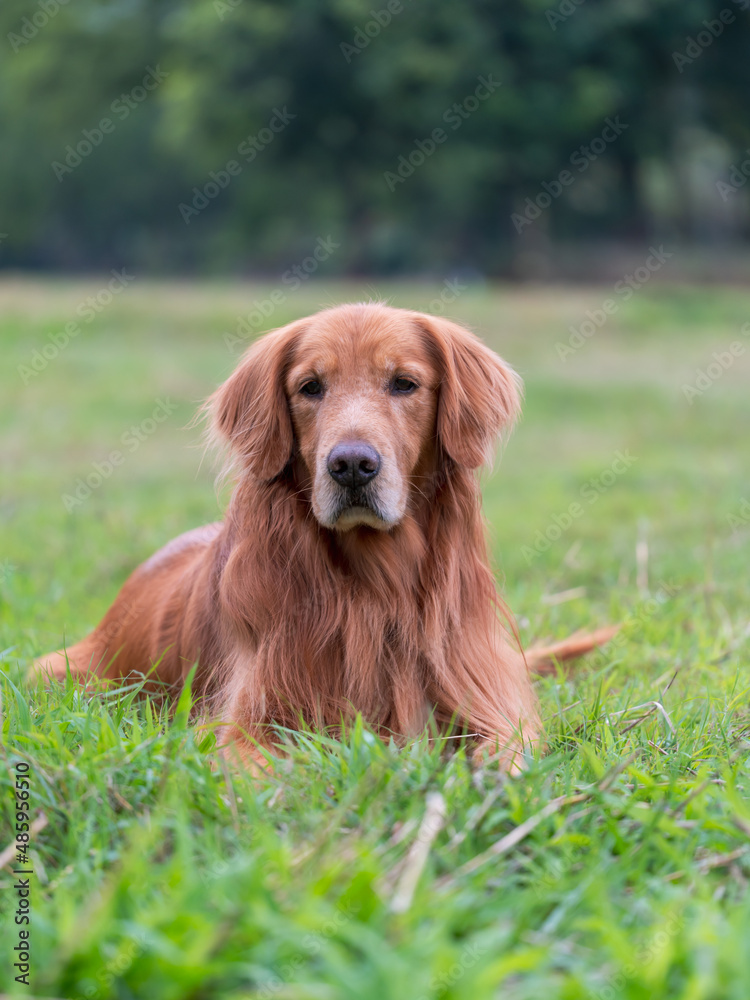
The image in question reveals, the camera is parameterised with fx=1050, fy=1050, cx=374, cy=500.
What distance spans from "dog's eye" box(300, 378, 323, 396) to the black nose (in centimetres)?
39

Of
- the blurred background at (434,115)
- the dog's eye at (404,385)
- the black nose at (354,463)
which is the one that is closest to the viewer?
the black nose at (354,463)

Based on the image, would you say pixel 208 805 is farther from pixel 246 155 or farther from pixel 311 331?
pixel 246 155

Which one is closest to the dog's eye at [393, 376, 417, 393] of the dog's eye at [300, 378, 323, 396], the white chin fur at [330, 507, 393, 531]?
the dog's eye at [300, 378, 323, 396]

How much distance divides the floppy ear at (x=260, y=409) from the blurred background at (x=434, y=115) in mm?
23270

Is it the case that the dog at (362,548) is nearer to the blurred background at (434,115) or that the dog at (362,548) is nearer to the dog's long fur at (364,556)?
the dog's long fur at (364,556)

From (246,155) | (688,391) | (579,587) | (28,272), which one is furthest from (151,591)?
(28,272)

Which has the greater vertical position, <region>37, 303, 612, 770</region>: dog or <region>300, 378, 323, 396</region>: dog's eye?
<region>300, 378, 323, 396</region>: dog's eye

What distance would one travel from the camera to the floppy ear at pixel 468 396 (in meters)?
3.68

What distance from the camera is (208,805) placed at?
101 inches

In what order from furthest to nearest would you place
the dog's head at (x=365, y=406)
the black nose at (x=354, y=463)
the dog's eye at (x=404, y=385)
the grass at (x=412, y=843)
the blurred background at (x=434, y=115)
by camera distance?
the blurred background at (x=434, y=115) → the dog's eye at (x=404, y=385) → the dog's head at (x=365, y=406) → the black nose at (x=354, y=463) → the grass at (x=412, y=843)

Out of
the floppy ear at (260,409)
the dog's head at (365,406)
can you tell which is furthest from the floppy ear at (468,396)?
the floppy ear at (260,409)

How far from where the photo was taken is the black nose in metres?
3.28

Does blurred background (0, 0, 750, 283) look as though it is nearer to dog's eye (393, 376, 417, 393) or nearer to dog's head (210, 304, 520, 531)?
dog's head (210, 304, 520, 531)

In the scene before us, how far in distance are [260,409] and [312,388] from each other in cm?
22
